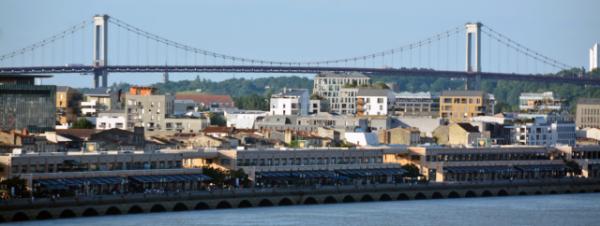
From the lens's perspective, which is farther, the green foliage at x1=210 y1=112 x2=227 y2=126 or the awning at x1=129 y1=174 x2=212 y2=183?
the green foliage at x1=210 y1=112 x2=227 y2=126

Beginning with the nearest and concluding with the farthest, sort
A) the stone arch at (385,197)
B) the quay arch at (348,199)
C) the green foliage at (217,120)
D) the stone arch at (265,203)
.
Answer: the stone arch at (265,203) → the quay arch at (348,199) → the stone arch at (385,197) → the green foliage at (217,120)

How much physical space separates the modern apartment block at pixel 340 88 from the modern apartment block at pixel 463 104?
25.4 ft

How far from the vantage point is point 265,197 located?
6638cm

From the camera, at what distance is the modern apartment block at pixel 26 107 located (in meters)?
82.6

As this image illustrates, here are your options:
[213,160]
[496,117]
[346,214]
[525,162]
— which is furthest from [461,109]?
[346,214]

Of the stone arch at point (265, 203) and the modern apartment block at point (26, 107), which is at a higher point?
the modern apartment block at point (26, 107)

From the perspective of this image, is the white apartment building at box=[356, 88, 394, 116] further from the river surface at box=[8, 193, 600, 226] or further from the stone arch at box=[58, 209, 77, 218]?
the stone arch at box=[58, 209, 77, 218]

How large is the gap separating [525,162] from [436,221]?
2202 centimetres

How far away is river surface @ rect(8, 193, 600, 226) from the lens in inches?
2282

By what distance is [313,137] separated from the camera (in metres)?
88.5

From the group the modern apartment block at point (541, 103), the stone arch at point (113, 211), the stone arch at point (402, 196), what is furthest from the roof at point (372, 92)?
the stone arch at point (113, 211)

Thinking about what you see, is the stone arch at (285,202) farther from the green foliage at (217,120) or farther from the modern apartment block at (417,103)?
the modern apartment block at (417,103)

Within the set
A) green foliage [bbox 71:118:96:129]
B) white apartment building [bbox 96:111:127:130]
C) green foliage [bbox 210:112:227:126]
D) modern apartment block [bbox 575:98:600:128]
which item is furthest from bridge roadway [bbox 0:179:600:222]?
modern apartment block [bbox 575:98:600:128]

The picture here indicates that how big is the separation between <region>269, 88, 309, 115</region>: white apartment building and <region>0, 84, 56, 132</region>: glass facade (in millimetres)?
31773
